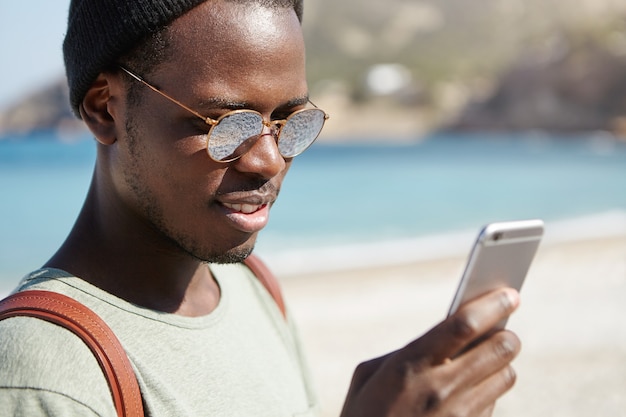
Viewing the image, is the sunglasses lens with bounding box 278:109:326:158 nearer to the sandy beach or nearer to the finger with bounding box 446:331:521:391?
the finger with bounding box 446:331:521:391

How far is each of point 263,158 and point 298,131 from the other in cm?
15

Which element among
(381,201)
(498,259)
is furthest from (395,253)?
(381,201)

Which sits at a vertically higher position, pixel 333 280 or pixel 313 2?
pixel 313 2

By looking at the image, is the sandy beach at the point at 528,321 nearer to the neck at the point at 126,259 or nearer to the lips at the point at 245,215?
the neck at the point at 126,259

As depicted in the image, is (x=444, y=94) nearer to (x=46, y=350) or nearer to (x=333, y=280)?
(x=333, y=280)

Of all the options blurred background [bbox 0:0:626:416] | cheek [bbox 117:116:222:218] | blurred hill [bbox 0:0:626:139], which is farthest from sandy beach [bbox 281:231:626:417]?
blurred hill [bbox 0:0:626:139]

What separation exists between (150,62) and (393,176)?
117 feet

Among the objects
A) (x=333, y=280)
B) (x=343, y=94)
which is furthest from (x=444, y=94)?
(x=333, y=280)

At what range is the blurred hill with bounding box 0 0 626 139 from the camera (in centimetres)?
6744

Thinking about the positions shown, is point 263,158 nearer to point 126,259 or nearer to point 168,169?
point 168,169

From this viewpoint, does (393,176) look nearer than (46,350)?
No

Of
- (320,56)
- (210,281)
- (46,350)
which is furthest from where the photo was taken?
(320,56)

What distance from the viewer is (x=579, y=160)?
42594 mm

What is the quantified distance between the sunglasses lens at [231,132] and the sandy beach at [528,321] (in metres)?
4.30
